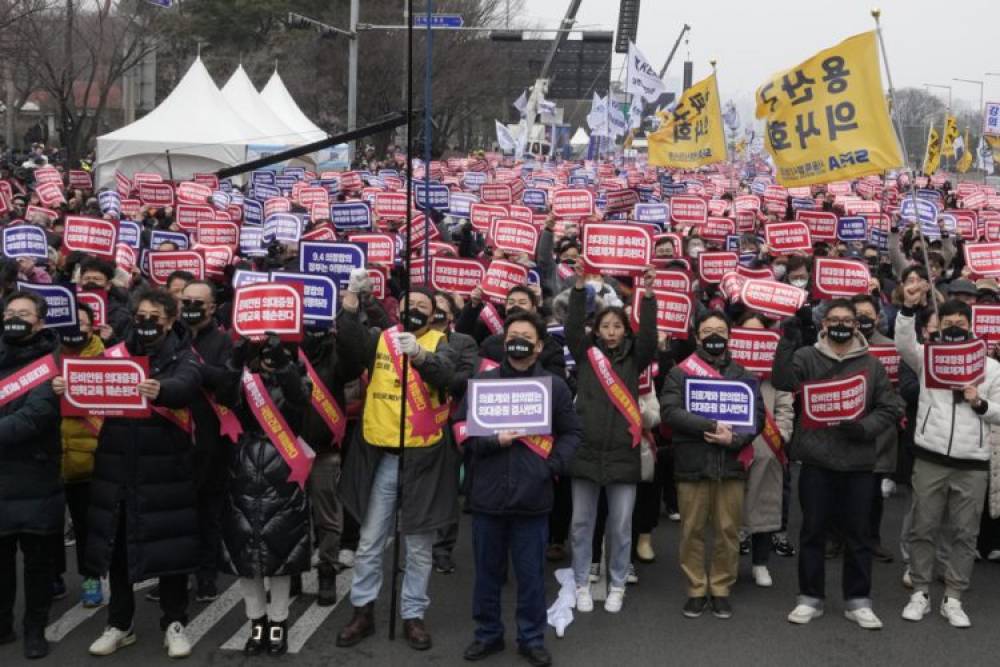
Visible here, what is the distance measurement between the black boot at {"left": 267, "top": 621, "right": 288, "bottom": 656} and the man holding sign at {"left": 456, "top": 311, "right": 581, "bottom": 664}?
3.01 feet

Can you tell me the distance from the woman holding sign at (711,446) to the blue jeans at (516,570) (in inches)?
42.0

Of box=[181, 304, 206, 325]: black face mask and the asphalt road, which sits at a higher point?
box=[181, 304, 206, 325]: black face mask

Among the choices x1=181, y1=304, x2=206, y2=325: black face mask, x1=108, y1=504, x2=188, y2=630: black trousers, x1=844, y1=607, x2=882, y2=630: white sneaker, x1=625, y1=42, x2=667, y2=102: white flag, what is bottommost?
x1=844, y1=607, x2=882, y2=630: white sneaker

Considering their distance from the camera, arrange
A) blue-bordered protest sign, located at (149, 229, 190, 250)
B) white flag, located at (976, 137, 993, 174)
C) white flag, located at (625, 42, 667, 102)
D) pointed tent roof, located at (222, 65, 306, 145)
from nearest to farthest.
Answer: blue-bordered protest sign, located at (149, 229, 190, 250)
white flag, located at (625, 42, 667, 102)
pointed tent roof, located at (222, 65, 306, 145)
white flag, located at (976, 137, 993, 174)

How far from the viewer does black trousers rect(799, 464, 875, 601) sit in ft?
20.4

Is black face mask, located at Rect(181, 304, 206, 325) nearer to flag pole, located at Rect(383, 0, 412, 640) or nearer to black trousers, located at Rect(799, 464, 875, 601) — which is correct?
flag pole, located at Rect(383, 0, 412, 640)

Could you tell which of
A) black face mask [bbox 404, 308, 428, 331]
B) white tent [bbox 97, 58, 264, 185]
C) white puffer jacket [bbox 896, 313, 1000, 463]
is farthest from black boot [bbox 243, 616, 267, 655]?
white tent [bbox 97, 58, 264, 185]

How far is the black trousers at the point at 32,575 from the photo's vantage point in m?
5.73

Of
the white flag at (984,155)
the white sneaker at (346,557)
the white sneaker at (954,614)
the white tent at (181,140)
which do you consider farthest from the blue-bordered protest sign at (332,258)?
the white flag at (984,155)

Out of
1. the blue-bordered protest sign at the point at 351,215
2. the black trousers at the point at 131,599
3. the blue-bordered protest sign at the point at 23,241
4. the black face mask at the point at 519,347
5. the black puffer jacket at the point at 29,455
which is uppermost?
the blue-bordered protest sign at the point at 351,215

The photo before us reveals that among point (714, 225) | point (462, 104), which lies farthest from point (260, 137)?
point (462, 104)

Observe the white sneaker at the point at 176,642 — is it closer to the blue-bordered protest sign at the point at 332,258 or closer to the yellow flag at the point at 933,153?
the blue-bordered protest sign at the point at 332,258

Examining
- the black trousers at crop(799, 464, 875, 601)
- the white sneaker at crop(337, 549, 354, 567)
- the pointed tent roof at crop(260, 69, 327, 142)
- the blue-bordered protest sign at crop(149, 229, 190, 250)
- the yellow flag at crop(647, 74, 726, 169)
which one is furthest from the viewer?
the pointed tent roof at crop(260, 69, 327, 142)

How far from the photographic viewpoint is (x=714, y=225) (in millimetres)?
15180
